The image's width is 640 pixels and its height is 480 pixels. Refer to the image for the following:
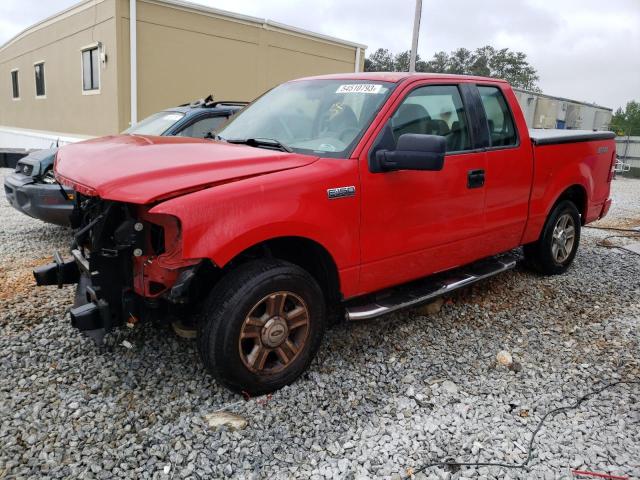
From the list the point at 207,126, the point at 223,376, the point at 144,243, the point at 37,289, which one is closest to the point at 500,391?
the point at 223,376

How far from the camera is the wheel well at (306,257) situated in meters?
3.23

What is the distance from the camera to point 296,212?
3.06 metres

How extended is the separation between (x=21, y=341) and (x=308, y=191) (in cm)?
227

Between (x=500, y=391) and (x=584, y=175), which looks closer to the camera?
(x=500, y=391)

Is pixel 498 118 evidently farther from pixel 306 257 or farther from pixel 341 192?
pixel 306 257

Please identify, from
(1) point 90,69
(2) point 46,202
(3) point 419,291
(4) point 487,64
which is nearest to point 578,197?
(3) point 419,291

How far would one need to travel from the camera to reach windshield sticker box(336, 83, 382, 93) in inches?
148

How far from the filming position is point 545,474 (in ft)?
8.64

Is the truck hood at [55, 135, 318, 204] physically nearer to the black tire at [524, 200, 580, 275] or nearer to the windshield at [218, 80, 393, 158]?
the windshield at [218, 80, 393, 158]

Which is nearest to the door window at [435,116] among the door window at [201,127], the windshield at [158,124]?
the door window at [201,127]

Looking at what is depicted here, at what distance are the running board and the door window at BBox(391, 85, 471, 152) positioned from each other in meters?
1.04

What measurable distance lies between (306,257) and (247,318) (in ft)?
2.22

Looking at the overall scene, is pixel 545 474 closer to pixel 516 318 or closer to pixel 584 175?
pixel 516 318

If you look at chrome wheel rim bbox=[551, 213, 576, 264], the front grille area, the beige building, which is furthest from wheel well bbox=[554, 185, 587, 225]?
the beige building
